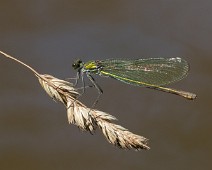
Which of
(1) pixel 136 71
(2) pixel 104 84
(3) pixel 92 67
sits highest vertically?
(3) pixel 92 67

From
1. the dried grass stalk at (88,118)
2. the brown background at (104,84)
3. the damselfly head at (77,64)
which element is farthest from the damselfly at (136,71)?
the brown background at (104,84)

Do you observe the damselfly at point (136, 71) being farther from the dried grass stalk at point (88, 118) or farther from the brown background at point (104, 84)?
the brown background at point (104, 84)

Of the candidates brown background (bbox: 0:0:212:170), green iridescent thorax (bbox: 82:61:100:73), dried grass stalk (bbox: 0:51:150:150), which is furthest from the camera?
brown background (bbox: 0:0:212:170)

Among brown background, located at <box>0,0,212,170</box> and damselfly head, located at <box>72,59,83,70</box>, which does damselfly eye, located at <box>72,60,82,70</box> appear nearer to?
damselfly head, located at <box>72,59,83,70</box>

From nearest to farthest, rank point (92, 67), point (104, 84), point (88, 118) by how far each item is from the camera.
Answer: point (88, 118), point (92, 67), point (104, 84)

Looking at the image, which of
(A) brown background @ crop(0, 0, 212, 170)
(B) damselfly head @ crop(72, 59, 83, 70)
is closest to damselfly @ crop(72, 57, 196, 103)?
(B) damselfly head @ crop(72, 59, 83, 70)

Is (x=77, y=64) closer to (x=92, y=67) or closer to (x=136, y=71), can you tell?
(x=92, y=67)

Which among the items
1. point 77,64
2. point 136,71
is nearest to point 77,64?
point 77,64
